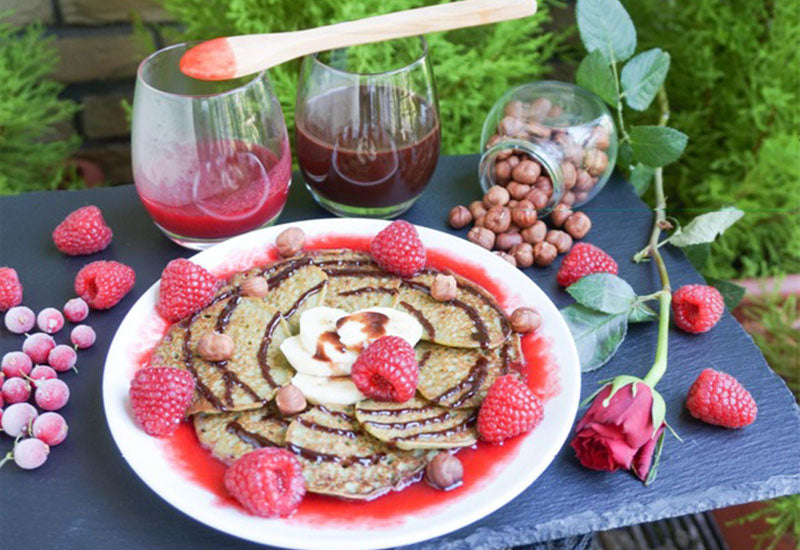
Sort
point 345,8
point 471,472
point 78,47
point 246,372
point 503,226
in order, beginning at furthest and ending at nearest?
point 78,47 < point 345,8 < point 503,226 < point 246,372 < point 471,472

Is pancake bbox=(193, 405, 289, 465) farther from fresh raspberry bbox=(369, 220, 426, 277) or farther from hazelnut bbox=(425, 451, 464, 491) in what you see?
fresh raspberry bbox=(369, 220, 426, 277)

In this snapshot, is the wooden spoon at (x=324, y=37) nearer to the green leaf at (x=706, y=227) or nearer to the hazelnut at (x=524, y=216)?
the hazelnut at (x=524, y=216)

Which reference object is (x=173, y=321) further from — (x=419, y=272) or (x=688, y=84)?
(x=688, y=84)

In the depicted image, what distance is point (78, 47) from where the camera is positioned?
255 cm

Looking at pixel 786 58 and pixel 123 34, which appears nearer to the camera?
pixel 786 58

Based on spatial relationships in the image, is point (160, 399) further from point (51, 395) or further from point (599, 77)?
point (599, 77)

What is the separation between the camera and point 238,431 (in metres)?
1.09

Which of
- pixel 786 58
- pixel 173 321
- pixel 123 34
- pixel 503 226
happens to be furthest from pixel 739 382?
pixel 123 34

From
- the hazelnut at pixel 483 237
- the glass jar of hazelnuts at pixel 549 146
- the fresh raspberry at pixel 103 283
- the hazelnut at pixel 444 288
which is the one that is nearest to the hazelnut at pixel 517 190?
the glass jar of hazelnuts at pixel 549 146

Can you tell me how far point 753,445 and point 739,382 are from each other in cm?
13

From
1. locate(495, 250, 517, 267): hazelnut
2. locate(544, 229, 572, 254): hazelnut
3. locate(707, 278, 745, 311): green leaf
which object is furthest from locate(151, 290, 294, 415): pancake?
locate(707, 278, 745, 311): green leaf

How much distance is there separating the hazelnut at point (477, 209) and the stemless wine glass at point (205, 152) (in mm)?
378

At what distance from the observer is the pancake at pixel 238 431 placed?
1.06 metres

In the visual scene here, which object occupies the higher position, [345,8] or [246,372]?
[345,8]
